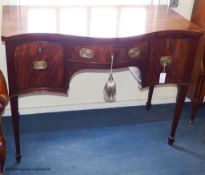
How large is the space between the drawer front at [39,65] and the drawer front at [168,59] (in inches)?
17.5

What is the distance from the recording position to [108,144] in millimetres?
1977

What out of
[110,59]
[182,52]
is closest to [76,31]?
[110,59]

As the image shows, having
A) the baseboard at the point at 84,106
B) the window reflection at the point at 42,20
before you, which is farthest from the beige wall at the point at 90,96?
the window reflection at the point at 42,20

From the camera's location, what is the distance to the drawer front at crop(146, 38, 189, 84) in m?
1.64

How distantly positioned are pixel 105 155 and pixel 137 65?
563mm

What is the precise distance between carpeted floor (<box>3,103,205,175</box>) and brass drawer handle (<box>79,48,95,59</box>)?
61cm

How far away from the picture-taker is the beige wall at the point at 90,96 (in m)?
2.14

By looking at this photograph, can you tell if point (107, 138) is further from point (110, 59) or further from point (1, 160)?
point (1, 160)

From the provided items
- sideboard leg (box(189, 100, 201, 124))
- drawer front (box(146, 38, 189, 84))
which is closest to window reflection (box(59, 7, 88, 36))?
drawer front (box(146, 38, 189, 84))

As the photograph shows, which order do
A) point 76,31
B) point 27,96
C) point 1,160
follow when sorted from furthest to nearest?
1. point 27,96
2. point 76,31
3. point 1,160

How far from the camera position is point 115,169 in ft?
5.91

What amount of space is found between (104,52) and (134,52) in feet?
0.48

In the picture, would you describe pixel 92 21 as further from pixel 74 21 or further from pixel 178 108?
pixel 178 108

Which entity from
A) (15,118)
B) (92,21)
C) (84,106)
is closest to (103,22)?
(92,21)
